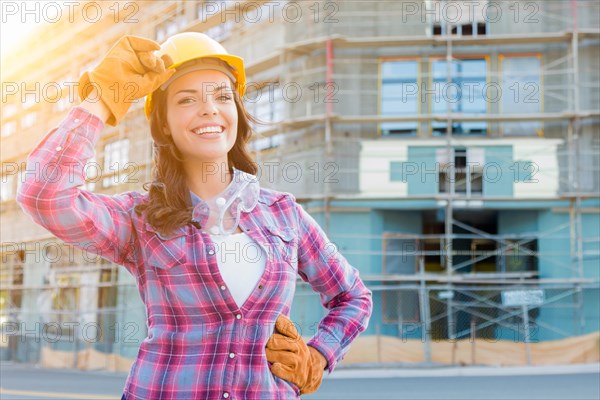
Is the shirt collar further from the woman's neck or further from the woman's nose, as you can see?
the woman's nose

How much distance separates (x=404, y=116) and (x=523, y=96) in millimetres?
2620

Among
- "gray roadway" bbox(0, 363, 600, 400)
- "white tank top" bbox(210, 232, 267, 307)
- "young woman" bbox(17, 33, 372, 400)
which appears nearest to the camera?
"young woman" bbox(17, 33, 372, 400)

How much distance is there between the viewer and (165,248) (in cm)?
186

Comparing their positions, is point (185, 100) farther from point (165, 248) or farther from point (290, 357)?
point (290, 357)

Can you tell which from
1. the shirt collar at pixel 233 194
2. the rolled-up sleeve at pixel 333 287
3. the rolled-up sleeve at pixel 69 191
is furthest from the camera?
the rolled-up sleeve at pixel 333 287

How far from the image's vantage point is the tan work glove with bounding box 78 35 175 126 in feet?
5.82

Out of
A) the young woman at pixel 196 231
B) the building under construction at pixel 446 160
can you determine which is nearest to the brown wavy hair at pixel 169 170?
the young woman at pixel 196 231

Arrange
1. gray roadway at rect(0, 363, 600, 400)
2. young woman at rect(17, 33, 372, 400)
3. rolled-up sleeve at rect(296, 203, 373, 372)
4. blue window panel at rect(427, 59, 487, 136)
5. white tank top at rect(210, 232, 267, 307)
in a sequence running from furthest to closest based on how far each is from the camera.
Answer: blue window panel at rect(427, 59, 487, 136) < gray roadway at rect(0, 363, 600, 400) < rolled-up sleeve at rect(296, 203, 373, 372) < white tank top at rect(210, 232, 267, 307) < young woman at rect(17, 33, 372, 400)

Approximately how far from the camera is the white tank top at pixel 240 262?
1.87 m

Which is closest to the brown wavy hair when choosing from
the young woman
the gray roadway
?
the young woman

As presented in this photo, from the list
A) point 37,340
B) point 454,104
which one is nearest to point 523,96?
→ point 454,104

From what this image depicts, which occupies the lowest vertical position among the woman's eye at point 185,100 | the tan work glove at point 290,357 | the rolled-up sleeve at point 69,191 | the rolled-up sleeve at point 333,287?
the tan work glove at point 290,357

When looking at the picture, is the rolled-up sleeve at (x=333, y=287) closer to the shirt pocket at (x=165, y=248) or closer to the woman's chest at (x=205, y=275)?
the woman's chest at (x=205, y=275)

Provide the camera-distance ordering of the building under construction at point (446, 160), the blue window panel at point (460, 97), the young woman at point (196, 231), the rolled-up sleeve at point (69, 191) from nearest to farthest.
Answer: the rolled-up sleeve at point (69, 191)
the young woman at point (196, 231)
the building under construction at point (446, 160)
the blue window panel at point (460, 97)
